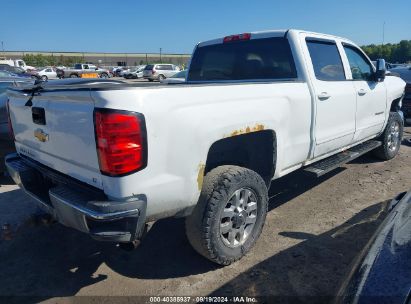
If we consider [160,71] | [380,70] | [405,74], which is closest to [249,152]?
[380,70]

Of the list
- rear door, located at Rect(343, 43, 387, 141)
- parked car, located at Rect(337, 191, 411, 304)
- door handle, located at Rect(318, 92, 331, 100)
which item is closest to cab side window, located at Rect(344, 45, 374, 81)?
rear door, located at Rect(343, 43, 387, 141)

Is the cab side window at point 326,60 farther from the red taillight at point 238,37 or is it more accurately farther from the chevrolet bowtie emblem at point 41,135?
the chevrolet bowtie emblem at point 41,135

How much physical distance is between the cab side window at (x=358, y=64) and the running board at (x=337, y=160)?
0.98 metres

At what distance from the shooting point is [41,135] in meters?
2.98

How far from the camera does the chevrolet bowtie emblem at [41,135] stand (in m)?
2.92

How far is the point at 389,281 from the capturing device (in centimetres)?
155

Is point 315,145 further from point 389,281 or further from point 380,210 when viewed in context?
point 389,281

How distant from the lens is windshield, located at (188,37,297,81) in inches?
160

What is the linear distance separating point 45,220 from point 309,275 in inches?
89.2

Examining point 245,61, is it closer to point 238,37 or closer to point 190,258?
point 238,37

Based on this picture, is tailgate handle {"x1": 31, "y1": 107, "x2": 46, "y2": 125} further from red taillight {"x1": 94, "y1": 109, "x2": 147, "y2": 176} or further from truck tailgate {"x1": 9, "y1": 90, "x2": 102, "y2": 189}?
red taillight {"x1": 94, "y1": 109, "x2": 147, "y2": 176}

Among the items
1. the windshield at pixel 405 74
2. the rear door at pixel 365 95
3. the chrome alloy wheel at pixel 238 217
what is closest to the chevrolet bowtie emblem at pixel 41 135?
the chrome alloy wheel at pixel 238 217

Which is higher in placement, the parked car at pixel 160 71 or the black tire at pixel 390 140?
the parked car at pixel 160 71

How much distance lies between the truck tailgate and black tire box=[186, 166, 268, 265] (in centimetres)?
82
